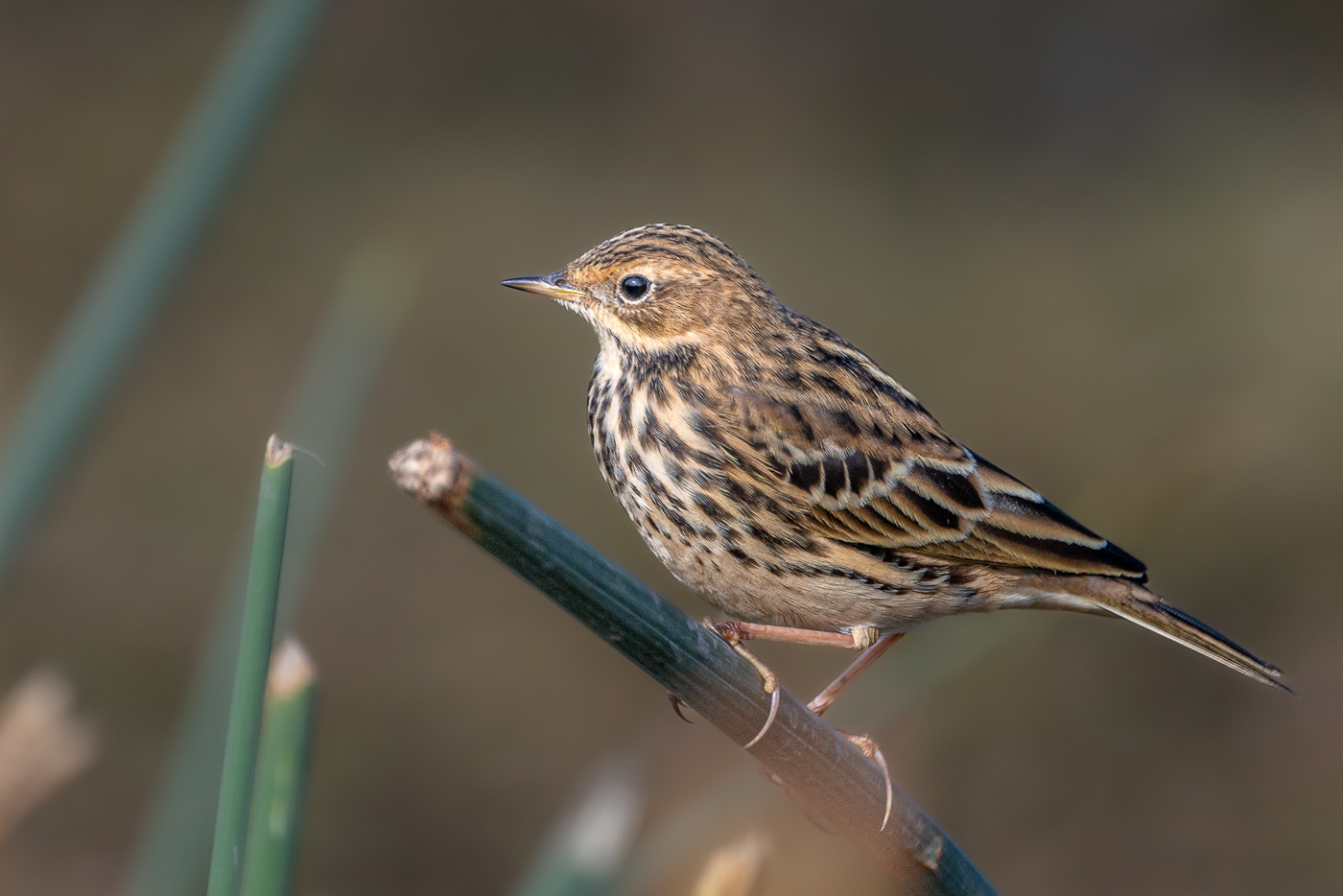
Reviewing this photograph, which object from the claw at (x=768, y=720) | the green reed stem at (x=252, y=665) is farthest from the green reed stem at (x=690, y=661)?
the green reed stem at (x=252, y=665)

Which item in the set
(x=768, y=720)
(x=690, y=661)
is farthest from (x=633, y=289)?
(x=690, y=661)

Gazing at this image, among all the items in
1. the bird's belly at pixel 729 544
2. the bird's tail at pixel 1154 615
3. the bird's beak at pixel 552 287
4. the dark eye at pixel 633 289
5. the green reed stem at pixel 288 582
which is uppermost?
the dark eye at pixel 633 289

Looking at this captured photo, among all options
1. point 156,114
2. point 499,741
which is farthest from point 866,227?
point 156,114

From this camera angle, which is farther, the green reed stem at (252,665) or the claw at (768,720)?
the claw at (768,720)

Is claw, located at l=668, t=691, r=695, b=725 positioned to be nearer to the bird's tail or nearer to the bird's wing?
the bird's wing

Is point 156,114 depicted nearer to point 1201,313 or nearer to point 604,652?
point 604,652

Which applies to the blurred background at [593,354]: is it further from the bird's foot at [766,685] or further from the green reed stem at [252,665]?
the green reed stem at [252,665]

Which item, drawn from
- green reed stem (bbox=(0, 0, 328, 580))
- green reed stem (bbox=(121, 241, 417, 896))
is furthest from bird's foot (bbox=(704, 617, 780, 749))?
green reed stem (bbox=(0, 0, 328, 580))
